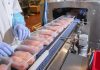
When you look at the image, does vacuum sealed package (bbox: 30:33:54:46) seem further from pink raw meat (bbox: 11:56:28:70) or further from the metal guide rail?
pink raw meat (bbox: 11:56:28:70)

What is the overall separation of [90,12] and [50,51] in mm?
1140

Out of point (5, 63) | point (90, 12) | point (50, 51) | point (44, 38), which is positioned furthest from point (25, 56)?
point (90, 12)

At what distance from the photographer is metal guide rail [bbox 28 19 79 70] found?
995mm

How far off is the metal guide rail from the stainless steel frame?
407 millimetres

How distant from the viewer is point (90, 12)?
7.32ft

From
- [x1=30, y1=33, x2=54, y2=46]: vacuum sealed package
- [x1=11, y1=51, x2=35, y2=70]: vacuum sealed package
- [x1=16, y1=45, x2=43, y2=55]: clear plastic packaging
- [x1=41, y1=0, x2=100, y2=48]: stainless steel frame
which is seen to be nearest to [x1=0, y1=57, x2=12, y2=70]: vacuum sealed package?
[x1=11, y1=51, x2=35, y2=70]: vacuum sealed package

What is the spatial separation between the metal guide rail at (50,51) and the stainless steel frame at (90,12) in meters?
0.41

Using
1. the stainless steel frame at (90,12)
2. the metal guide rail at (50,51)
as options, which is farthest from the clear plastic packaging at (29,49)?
the stainless steel frame at (90,12)

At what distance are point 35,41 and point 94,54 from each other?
660 millimetres

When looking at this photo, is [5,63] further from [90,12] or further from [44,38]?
[90,12]

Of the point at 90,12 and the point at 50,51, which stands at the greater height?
the point at 90,12

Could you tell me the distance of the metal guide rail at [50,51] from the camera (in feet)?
3.26

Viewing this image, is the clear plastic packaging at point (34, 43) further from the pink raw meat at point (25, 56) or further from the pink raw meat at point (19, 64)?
the pink raw meat at point (19, 64)

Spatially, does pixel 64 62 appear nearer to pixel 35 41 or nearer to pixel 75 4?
pixel 35 41
